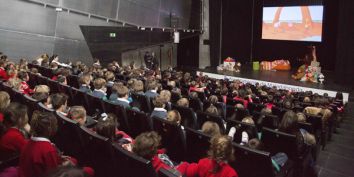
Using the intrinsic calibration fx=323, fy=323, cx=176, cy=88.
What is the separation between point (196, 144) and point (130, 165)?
4.30 ft

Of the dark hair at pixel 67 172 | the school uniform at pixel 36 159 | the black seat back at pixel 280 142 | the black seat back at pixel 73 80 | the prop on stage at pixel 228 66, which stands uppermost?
the prop on stage at pixel 228 66

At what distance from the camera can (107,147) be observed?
281 centimetres

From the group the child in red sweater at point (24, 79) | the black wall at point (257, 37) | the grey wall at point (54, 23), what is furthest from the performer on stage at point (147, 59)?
the child in red sweater at point (24, 79)

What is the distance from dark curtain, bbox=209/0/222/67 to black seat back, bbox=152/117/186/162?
15443 mm

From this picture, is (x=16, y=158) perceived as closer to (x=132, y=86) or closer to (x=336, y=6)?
(x=132, y=86)

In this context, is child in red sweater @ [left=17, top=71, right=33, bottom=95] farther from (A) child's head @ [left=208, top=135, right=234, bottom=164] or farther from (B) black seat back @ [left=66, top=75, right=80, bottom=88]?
(A) child's head @ [left=208, top=135, right=234, bottom=164]

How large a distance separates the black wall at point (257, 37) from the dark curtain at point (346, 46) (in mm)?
4064

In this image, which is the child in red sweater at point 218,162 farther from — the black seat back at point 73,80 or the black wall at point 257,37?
the black wall at point 257,37

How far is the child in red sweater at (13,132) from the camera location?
119 inches

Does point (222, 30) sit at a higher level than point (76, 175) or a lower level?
higher

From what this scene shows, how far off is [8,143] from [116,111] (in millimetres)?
1970

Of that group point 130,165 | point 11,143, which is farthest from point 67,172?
point 11,143

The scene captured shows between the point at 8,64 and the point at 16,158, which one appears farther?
the point at 8,64

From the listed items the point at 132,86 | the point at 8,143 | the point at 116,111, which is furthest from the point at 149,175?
the point at 132,86
